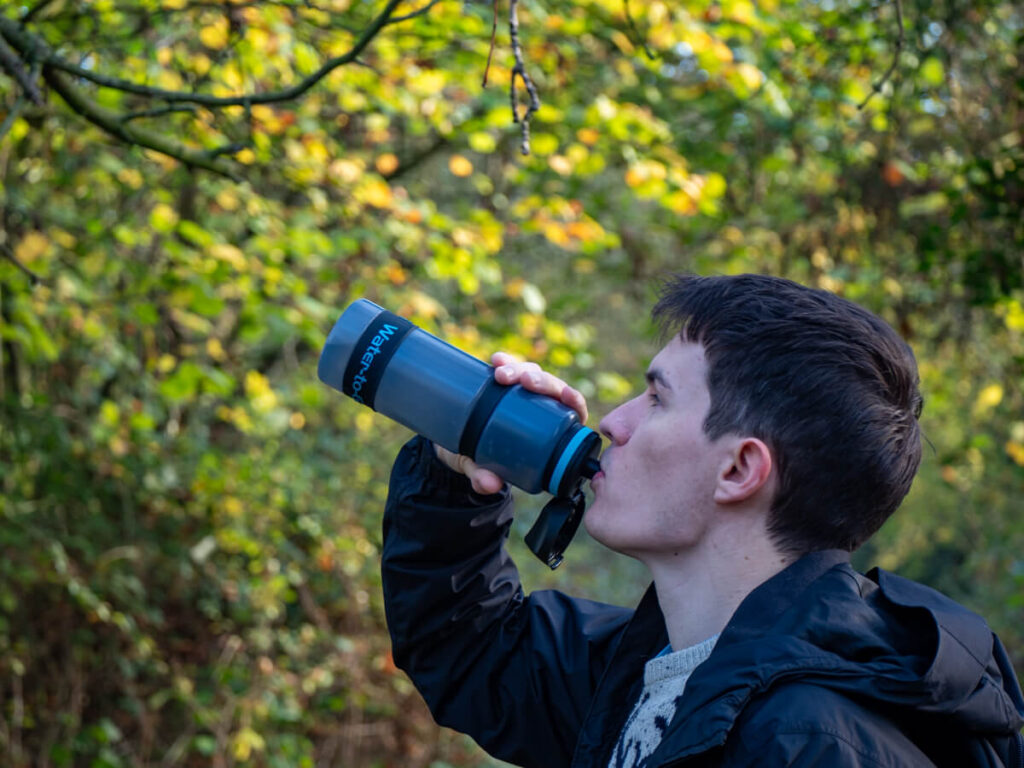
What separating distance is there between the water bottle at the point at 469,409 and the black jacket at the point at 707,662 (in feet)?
0.53

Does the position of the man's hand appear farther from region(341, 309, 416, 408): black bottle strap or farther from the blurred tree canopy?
the blurred tree canopy

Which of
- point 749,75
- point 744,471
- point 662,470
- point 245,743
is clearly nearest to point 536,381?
point 662,470

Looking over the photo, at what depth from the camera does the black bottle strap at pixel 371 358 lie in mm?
1896

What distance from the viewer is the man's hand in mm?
1857

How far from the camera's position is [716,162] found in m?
5.73

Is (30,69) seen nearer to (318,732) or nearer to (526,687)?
(526,687)

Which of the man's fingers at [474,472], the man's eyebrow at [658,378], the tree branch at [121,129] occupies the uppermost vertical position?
the man's eyebrow at [658,378]

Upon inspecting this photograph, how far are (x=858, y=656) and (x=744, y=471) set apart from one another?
0.38 m

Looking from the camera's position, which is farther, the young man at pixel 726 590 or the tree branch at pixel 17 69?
the tree branch at pixel 17 69

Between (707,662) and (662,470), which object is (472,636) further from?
(707,662)

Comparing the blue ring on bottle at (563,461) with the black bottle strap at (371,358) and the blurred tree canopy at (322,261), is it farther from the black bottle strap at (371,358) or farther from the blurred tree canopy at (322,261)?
the blurred tree canopy at (322,261)

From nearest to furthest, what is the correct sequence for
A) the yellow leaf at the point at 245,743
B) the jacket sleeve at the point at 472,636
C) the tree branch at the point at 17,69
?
the jacket sleeve at the point at 472,636 → the tree branch at the point at 17,69 → the yellow leaf at the point at 245,743

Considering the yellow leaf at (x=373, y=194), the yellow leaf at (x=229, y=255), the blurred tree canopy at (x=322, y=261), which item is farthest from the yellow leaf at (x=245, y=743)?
the yellow leaf at (x=373, y=194)

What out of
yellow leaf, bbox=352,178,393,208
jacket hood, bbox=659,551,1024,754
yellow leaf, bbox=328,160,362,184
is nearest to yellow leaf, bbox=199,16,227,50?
yellow leaf, bbox=328,160,362,184
